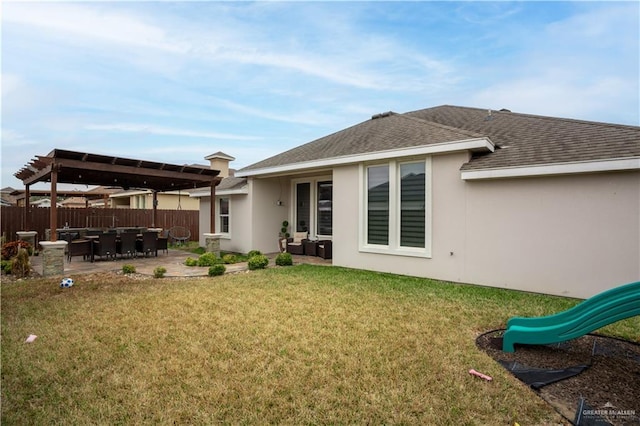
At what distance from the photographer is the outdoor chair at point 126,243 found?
11586 millimetres

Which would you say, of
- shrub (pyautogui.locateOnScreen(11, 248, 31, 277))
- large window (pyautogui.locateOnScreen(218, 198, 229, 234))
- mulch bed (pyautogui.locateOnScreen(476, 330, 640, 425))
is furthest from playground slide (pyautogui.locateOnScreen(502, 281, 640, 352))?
large window (pyautogui.locateOnScreen(218, 198, 229, 234))

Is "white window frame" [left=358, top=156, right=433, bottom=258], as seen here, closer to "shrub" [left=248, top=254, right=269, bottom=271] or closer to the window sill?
the window sill

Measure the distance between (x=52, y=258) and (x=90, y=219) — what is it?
10.3 metres

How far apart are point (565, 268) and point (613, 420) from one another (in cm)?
463

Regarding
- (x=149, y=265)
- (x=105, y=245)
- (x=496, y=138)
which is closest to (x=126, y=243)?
(x=105, y=245)

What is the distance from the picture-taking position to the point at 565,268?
647cm

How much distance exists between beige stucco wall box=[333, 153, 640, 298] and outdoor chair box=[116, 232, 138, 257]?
9.36 m

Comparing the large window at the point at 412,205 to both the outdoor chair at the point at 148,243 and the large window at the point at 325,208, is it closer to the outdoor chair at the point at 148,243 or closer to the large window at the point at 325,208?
the large window at the point at 325,208

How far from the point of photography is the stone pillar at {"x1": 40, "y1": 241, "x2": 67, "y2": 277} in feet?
28.1

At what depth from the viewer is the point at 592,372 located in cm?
351

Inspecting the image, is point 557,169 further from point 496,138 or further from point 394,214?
point 394,214

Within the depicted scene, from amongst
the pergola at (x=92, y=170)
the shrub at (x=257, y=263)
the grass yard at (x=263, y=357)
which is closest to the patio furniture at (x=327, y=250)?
the shrub at (x=257, y=263)

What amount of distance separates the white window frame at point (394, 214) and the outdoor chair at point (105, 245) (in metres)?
8.68

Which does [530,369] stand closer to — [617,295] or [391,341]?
[617,295]
